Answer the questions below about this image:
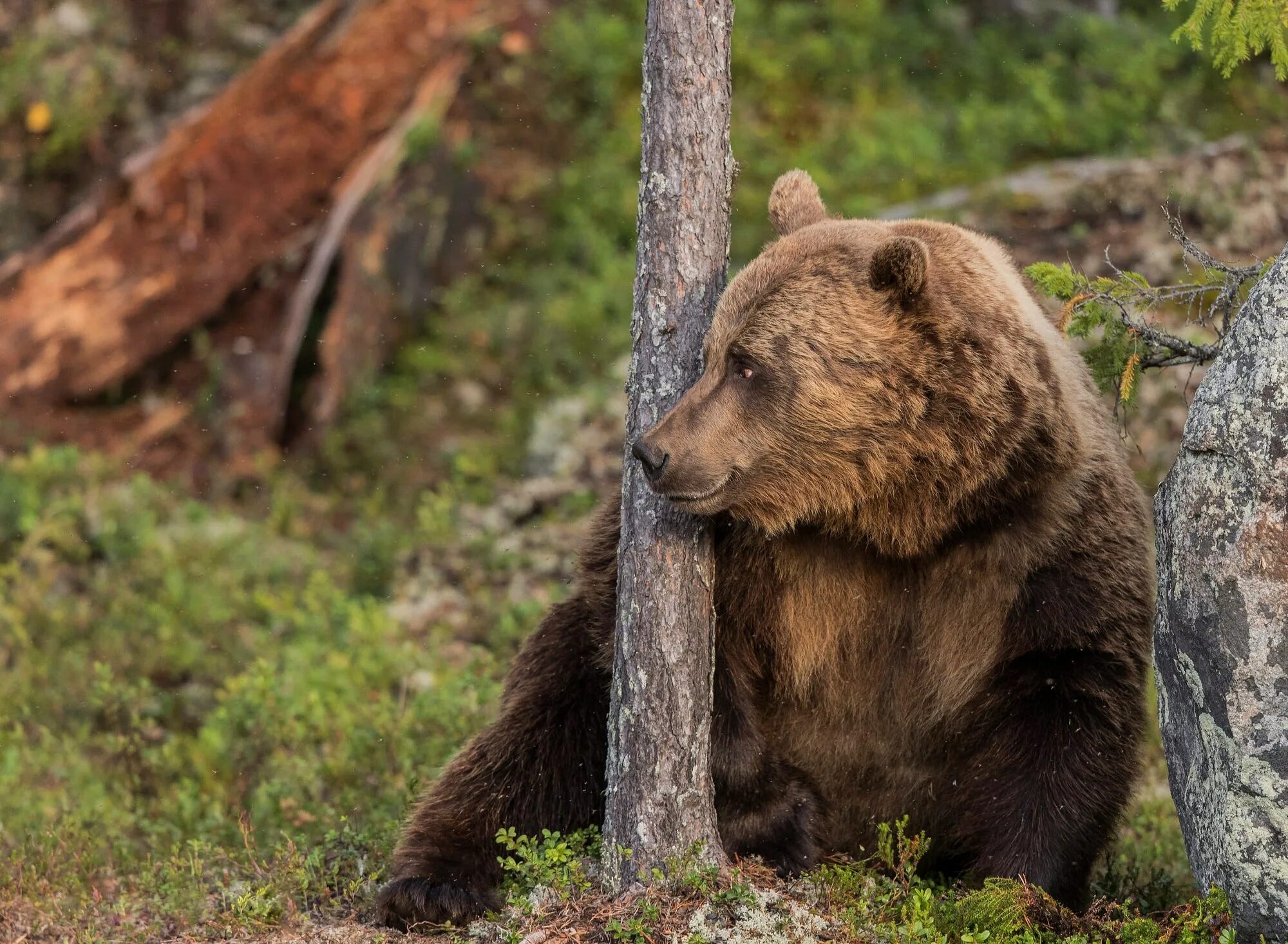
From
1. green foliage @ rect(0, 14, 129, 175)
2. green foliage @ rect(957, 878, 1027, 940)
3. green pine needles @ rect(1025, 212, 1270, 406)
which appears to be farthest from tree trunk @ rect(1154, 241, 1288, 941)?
green foliage @ rect(0, 14, 129, 175)

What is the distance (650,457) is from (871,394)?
2.33ft

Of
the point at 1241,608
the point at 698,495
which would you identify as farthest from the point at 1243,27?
the point at 698,495

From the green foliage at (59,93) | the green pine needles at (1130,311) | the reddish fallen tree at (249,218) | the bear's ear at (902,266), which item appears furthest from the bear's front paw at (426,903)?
the green foliage at (59,93)

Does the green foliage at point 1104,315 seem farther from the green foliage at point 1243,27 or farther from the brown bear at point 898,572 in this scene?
the green foliage at point 1243,27

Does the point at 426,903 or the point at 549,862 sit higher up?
the point at 549,862

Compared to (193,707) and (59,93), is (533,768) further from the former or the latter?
→ (59,93)

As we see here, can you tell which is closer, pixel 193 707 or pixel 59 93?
pixel 193 707

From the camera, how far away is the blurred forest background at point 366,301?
6.73 meters

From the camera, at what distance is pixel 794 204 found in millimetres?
4828

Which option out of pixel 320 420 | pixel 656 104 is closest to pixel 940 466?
pixel 656 104

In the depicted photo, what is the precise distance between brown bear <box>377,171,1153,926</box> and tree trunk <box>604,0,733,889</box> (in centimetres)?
14

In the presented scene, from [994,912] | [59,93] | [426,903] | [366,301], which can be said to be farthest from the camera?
[59,93]

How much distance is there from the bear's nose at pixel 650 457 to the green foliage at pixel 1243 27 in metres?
2.01

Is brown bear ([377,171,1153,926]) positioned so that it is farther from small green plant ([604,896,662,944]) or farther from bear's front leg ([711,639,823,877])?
small green plant ([604,896,662,944])
